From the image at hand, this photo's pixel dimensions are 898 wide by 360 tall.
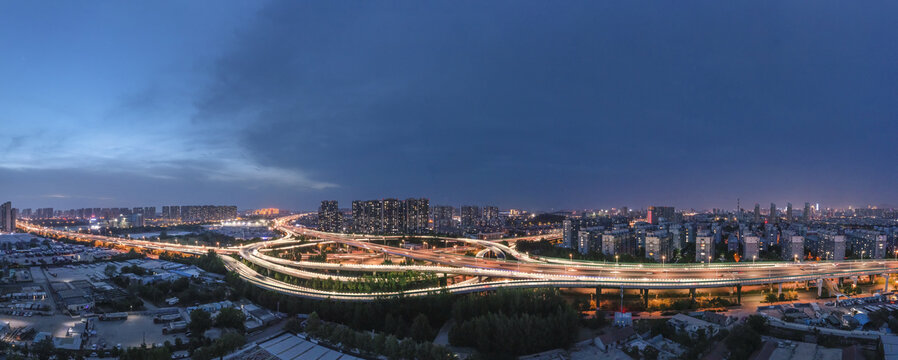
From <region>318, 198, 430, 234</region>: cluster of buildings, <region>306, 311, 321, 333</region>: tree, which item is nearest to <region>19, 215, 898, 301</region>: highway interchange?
<region>306, 311, 321, 333</region>: tree

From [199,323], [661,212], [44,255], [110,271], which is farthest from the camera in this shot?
[661,212]

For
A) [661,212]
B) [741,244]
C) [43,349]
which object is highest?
[661,212]

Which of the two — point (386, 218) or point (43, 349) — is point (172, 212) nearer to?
point (386, 218)

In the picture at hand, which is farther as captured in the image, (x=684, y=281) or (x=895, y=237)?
(x=895, y=237)

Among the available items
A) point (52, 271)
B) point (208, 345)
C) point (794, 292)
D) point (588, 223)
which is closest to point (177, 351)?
point (208, 345)

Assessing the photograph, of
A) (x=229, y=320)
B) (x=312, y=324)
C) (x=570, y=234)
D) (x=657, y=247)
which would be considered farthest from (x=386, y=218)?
(x=312, y=324)

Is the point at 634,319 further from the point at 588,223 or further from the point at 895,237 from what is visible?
the point at 588,223

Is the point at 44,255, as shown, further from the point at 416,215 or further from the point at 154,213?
the point at 154,213

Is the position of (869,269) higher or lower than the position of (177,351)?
higher

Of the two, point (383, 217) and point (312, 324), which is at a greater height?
point (383, 217)

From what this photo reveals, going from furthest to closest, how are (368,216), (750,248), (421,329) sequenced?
1. (368,216)
2. (750,248)
3. (421,329)

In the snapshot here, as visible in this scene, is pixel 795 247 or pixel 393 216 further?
pixel 393 216
